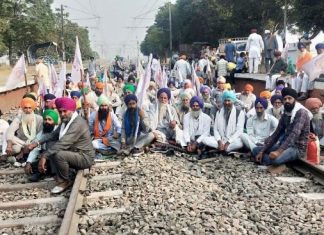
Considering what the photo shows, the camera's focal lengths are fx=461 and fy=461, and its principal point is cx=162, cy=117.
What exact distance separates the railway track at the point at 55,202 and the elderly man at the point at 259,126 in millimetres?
2323

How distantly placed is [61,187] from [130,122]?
2.38 metres

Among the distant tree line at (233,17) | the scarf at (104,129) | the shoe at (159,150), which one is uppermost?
the distant tree line at (233,17)

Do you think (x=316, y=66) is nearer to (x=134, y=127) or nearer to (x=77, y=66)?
(x=134, y=127)

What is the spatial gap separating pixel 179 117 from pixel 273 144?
254 centimetres

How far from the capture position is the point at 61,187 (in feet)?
21.3


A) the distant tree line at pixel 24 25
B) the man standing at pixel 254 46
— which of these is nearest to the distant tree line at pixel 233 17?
the man standing at pixel 254 46

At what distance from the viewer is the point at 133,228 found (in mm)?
4680

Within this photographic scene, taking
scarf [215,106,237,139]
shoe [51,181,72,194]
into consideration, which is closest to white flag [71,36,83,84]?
scarf [215,106,237,139]

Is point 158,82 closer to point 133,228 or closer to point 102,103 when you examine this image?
point 102,103

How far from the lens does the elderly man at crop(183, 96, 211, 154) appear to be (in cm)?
851

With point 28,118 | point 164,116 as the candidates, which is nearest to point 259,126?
point 164,116

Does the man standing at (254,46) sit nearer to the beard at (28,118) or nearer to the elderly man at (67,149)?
the beard at (28,118)

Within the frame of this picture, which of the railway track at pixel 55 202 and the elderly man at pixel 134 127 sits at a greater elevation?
the elderly man at pixel 134 127

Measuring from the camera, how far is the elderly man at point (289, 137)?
700 cm
